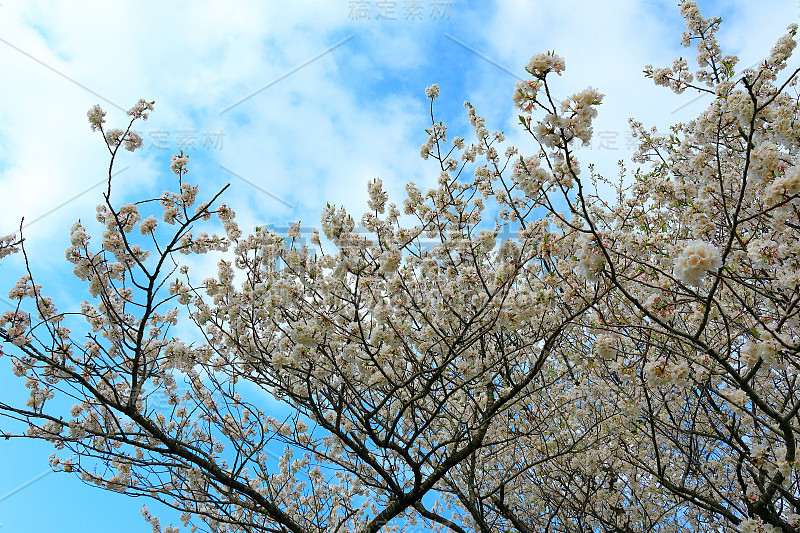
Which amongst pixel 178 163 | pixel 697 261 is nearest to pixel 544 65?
pixel 697 261

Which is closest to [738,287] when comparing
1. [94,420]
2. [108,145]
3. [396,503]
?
[396,503]

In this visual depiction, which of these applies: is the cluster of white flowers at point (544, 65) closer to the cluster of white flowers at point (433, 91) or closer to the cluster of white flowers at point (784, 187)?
the cluster of white flowers at point (784, 187)

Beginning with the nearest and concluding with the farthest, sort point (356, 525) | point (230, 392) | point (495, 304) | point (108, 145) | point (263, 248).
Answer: point (108, 145), point (495, 304), point (263, 248), point (230, 392), point (356, 525)

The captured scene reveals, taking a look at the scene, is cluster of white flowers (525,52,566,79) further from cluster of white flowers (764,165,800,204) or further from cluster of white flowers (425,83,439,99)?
cluster of white flowers (425,83,439,99)

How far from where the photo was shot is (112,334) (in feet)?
15.1

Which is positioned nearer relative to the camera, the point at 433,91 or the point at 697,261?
the point at 697,261

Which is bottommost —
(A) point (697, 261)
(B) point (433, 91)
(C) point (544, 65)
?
(A) point (697, 261)

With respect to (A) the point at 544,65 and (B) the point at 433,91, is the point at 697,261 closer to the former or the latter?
(A) the point at 544,65

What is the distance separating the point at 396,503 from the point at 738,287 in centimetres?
438

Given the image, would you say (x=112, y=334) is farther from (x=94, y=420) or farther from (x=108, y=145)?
(x=108, y=145)

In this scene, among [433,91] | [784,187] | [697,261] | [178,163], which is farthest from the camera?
[433,91]

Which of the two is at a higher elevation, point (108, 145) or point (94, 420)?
point (108, 145)

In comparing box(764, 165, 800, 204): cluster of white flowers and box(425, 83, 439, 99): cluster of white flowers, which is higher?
box(425, 83, 439, 99): cluster of white flowers

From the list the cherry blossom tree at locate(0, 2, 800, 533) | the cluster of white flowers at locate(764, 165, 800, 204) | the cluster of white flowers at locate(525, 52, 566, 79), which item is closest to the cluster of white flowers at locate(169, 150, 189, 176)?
the cherry blossom tree at locate(0, 2, 800, 533)
